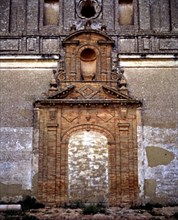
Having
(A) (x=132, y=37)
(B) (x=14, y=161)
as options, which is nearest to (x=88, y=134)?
(B) (x=14, y=161)

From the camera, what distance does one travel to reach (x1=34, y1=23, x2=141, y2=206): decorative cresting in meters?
15.5

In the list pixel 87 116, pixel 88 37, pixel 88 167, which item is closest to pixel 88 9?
pixel 88 37

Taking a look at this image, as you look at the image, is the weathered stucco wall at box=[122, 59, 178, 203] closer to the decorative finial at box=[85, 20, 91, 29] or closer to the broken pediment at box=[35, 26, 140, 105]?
the broken pediment at box=[35, 26, 140, 105]

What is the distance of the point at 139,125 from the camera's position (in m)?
16.1

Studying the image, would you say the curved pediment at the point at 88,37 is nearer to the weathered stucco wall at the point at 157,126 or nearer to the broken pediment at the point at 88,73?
the broken pediment at the point at 88,73

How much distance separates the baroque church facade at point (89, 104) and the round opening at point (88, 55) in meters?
0.04

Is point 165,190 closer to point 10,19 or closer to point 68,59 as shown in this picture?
point 68,59

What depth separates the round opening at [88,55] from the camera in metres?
17.2

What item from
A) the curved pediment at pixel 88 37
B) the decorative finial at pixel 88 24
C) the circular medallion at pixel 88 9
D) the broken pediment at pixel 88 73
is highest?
the circular medallion at pixel 88 9

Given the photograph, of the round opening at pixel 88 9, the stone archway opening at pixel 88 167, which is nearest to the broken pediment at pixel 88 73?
the round opening at pixel 88 9

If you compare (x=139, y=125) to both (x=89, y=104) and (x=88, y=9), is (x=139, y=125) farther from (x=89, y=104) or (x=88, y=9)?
(x=88, y=9)

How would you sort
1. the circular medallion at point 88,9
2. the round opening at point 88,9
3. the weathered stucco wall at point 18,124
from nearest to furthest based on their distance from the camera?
the weathered stucco wall at point 18,124 → the circular medallion at point 88,9 → the round opening at point 88,9

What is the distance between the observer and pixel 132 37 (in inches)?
679

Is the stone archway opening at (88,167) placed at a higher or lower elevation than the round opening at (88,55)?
lower
